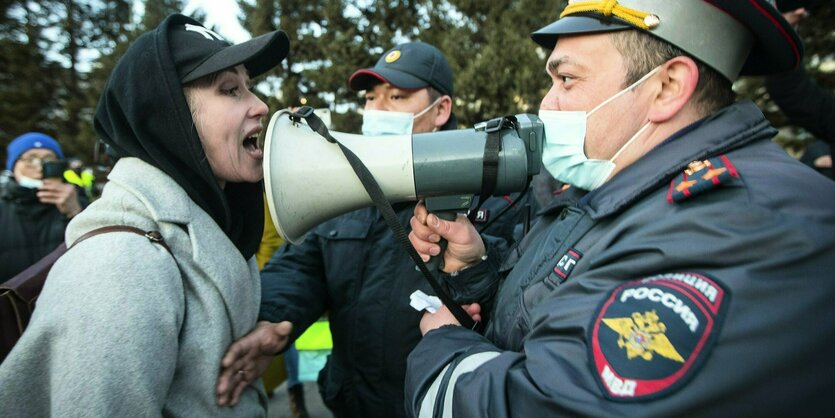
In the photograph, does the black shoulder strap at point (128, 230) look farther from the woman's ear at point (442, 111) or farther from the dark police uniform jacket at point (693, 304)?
the woman's ear at point (442, 111)

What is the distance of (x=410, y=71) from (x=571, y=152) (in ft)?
5.20

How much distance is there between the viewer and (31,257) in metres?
3.79

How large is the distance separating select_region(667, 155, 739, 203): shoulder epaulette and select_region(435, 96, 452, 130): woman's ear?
6.23ft

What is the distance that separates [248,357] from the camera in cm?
153

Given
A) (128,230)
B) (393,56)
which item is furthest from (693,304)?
(393,56)

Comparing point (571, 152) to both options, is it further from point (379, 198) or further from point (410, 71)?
point (410, 71)

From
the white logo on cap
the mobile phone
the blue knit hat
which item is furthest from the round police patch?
the blue knit hat

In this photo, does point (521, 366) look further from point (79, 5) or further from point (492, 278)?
point (79, 5)

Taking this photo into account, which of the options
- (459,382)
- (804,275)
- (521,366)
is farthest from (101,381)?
(804,275)

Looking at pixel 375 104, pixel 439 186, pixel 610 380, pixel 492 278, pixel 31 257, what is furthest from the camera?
pixel 31 257

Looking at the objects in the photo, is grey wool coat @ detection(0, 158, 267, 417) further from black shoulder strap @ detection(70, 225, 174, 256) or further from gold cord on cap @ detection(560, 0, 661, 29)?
gold cord on cap @ detection(560, 0, 661, 29)

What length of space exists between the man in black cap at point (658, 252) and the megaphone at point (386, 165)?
0.15m

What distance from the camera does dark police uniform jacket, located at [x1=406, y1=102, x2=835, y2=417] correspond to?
91 cm

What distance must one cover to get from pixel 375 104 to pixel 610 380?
7.71ft
